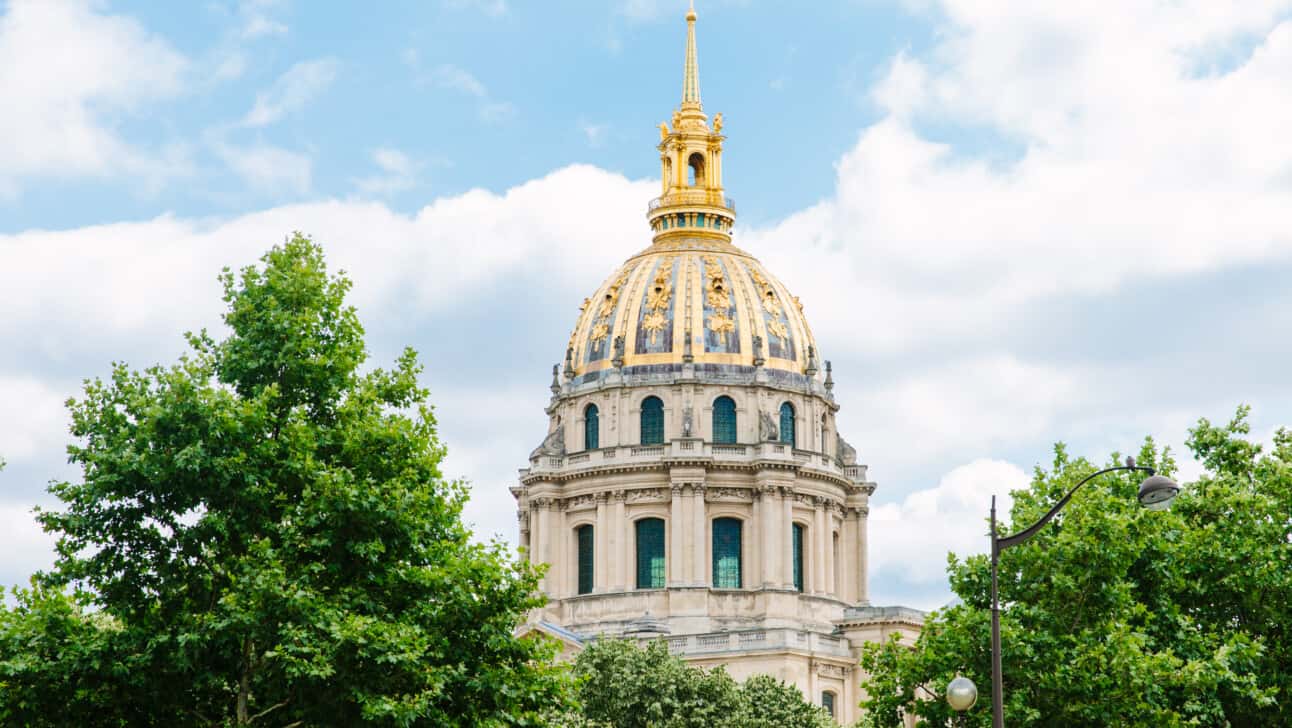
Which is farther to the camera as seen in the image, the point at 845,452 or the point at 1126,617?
the point at 845,452

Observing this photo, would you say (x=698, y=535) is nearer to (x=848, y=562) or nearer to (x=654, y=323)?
(x=848, y=562)

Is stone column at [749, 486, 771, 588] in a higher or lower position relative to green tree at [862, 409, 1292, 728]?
higher

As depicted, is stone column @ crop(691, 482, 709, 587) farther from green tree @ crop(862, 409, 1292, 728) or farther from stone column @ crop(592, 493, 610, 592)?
green tree @ crop(862, 409, 1292, 728)

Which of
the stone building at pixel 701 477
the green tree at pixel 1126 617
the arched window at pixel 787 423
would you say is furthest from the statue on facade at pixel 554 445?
the green tree at pixel 1126 617

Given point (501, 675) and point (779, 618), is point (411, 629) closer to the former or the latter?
point (501, 675)

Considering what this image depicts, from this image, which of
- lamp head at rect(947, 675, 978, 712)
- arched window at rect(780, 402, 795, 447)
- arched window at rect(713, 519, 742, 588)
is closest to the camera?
lamp head at rect(947, 675, 978, 712)

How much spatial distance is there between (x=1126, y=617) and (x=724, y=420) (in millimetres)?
57462

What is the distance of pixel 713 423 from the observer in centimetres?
10212

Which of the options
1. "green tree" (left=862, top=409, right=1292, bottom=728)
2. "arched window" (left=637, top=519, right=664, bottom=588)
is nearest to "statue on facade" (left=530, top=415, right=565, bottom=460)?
"arched window" (left=637, top=519, right=664, bottom=588)

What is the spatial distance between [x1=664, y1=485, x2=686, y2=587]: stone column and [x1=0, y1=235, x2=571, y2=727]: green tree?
196ft

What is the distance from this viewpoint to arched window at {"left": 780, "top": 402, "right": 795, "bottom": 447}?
104m

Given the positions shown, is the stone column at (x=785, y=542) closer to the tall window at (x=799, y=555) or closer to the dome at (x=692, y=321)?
the tall window at (x=799, y=555)

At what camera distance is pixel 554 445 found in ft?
343

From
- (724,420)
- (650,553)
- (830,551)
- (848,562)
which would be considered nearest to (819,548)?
(830,551)
